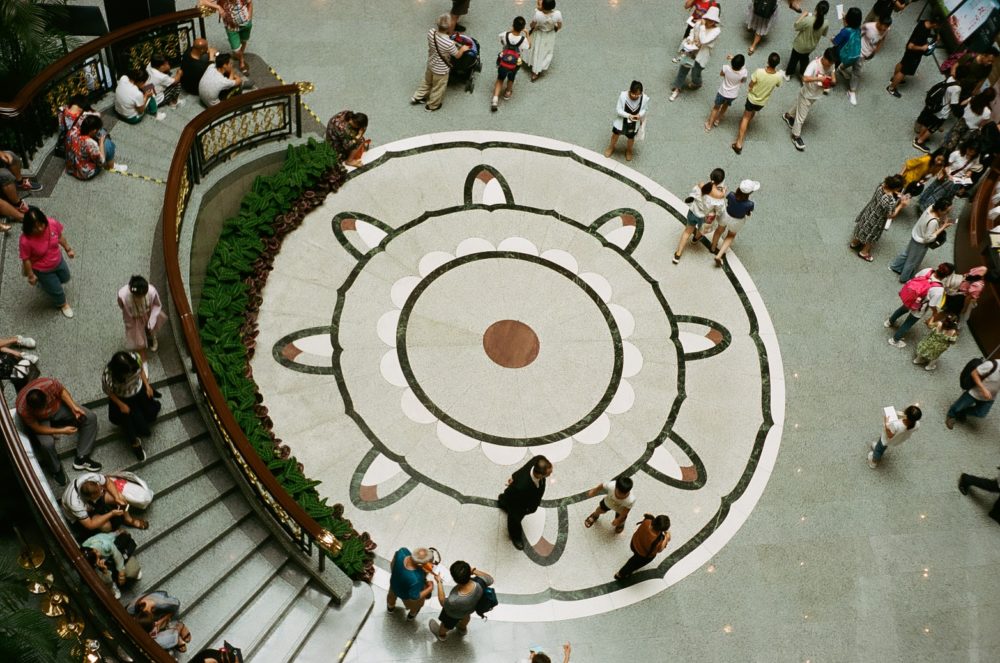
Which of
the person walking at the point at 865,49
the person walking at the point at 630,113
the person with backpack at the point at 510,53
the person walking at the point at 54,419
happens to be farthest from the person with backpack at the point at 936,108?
the person walking at the point at 54,419

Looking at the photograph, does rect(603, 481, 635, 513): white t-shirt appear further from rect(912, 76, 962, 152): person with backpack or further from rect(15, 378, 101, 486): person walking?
rect(912, 76, 962, 152): person with backpack

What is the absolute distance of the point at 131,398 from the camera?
8945mm

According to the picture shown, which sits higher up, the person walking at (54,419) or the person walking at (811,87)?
the person walking at (811,87)

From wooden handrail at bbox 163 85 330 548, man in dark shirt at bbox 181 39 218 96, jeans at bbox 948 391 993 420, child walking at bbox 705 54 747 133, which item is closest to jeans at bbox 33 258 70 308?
wooden handrail at bbox 163 85 330 548

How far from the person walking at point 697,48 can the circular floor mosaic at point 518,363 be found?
242 cm

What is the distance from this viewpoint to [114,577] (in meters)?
8.44

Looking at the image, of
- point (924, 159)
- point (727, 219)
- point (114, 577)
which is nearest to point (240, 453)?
point (114, 577)

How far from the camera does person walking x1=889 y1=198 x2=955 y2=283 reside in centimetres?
1291

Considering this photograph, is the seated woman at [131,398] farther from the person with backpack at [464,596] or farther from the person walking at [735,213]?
the person walking at [735,213]

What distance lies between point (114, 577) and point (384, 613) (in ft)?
9.27

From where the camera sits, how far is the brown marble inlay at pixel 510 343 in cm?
1209

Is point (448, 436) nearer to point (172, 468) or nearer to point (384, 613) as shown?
point (384, 613)

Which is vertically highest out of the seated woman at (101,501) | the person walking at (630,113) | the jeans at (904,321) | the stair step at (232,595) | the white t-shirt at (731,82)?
the white t-shirt at (731,82)

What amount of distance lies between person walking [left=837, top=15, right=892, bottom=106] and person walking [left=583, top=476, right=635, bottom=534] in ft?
31.9
